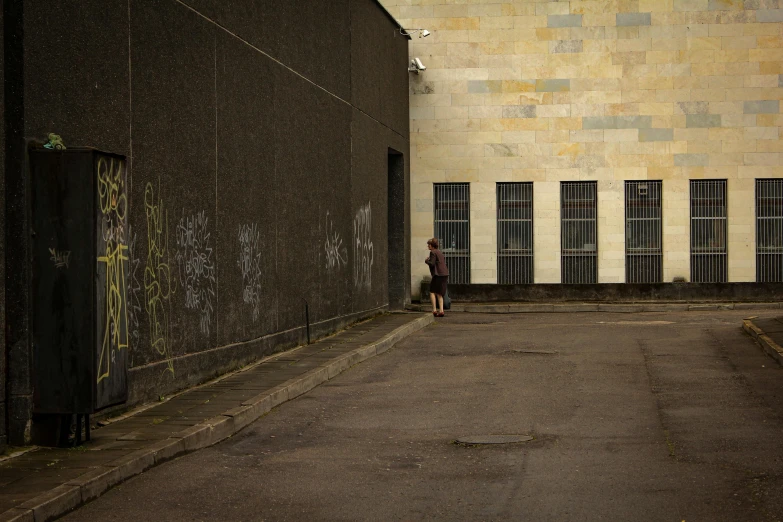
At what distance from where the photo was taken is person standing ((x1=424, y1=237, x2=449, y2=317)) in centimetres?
2503

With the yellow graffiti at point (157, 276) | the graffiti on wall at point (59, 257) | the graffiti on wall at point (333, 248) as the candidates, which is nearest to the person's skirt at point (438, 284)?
the graffiti on wall at point (333, 248)

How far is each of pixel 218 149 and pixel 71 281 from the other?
5.09m

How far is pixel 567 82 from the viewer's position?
98.9ft

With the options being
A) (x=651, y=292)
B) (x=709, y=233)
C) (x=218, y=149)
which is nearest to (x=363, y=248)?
(x=218, y=149)

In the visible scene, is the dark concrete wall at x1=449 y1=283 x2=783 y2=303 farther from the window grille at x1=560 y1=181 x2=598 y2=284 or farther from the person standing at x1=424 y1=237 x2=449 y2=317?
the person standing at x1=424 y1=237 x2=449 y2=317

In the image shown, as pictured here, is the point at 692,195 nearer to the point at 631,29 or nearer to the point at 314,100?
the point at 631,29

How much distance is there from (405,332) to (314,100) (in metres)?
4.51

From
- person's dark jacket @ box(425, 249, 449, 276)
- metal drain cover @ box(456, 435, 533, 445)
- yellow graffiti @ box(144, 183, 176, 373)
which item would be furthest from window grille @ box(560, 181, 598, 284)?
metal drain cover @ box(456, 435, 533, 445)

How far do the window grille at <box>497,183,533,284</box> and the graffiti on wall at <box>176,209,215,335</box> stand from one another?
17.4m

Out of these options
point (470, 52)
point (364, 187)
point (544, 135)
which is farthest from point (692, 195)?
point (364, 187)

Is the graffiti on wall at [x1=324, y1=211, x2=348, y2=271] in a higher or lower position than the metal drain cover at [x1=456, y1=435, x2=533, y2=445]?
higher

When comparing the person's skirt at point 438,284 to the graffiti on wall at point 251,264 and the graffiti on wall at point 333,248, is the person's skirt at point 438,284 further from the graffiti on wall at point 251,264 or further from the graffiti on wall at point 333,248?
the graffiti on wall at point 251,264

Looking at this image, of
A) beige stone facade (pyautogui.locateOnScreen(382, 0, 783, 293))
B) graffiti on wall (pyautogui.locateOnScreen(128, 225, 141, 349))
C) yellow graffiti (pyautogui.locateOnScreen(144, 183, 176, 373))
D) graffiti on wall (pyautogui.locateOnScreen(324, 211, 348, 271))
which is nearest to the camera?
graffiti on wall (pyautogui.locateOnScreen(128, 225, 141, 349))

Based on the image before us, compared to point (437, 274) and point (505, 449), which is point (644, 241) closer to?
point (437, 274)
